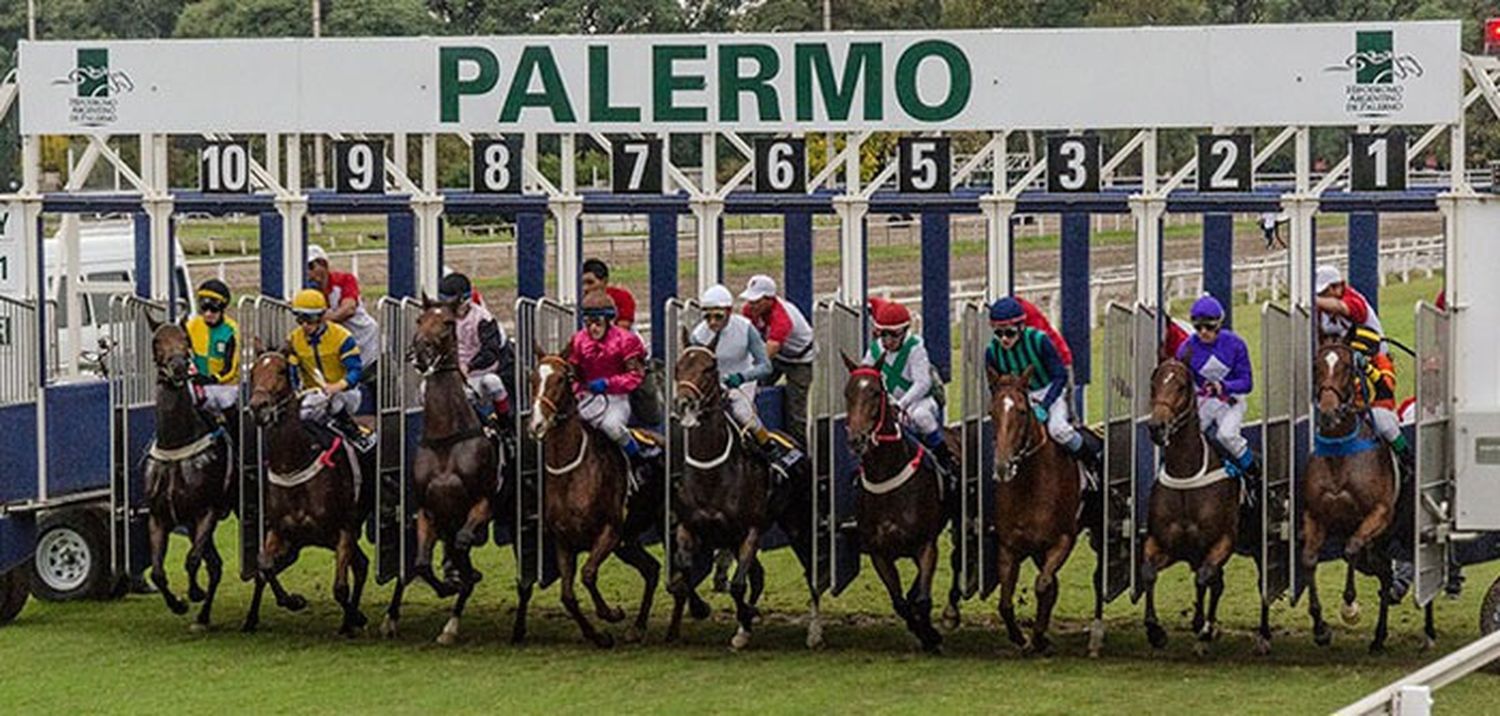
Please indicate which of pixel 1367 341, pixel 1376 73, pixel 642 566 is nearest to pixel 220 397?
pixel 642 566

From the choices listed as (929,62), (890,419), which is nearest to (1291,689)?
(890,419)

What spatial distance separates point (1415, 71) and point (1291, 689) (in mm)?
2688

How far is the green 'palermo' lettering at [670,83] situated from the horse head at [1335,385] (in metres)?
3.04

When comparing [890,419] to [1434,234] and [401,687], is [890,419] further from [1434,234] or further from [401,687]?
[1434,234]

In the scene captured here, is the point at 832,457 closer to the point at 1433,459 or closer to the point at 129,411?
the point at 1433,459

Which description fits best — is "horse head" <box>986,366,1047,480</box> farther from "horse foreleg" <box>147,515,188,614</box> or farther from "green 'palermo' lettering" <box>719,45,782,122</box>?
"horse foreleg" <box>147,515,188,614</box>

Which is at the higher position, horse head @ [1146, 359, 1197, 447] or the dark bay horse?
horse head @ [1146, 359, 1197, 447]

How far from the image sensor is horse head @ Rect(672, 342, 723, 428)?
43.7 ft

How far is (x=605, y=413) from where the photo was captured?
13.9 meters

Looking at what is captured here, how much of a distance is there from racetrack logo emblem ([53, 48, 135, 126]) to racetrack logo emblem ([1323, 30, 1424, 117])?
5620 mm

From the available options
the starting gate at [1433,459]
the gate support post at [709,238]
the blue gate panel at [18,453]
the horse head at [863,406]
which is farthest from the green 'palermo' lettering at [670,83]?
the starting gate at [1433,459]

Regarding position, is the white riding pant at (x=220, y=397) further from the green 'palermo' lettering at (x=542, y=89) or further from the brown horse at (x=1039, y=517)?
the brown horse at (x=1039, y=517)

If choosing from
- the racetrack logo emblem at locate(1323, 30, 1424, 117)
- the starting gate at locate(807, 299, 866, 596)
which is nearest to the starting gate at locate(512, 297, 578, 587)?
the starting gate at locate(807, 299, 866, 596)

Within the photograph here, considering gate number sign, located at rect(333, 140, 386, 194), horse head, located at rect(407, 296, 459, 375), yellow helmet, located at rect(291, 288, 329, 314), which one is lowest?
horse head, located at rect(407, 296, 459, 375)
